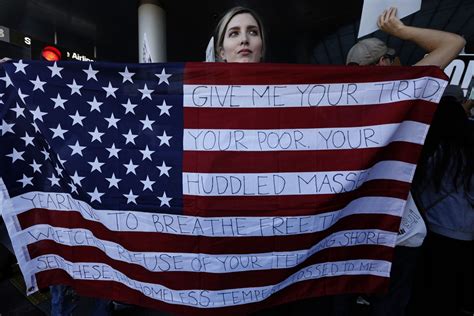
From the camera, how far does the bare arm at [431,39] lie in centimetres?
146

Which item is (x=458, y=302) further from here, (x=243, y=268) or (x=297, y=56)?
(x=297, y=56)

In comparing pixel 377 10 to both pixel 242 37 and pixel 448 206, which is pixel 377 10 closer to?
pixel 242 37

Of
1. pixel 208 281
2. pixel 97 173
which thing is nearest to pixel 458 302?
pixel 208 281

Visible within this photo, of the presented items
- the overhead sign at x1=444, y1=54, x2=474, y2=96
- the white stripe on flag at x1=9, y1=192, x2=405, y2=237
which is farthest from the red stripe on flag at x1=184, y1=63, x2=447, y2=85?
the overhead sign at x1=444, y1=54, x2=474, y2=96

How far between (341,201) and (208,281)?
73cm

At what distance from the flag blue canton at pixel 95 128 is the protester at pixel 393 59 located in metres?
1.12

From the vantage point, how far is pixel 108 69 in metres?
1.49

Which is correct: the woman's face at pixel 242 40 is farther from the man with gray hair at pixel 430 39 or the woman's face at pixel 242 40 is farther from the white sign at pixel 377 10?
the man with gray hair at pixel 430 39

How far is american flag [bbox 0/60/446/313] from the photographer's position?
141 cm

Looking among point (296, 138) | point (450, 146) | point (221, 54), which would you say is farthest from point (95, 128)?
point (450, 146)

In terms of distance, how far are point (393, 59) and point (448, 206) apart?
1.12 meters

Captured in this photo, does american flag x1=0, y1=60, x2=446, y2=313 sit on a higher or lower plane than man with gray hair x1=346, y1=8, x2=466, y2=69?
lower

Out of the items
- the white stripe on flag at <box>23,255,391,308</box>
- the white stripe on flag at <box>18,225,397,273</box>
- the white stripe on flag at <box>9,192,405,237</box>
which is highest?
the white stripe on flag at <box>9,192,405,237</box>

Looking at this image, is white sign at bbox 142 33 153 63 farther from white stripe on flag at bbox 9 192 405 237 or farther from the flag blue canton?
white stripe on flag at bbox 9 192 405 237
